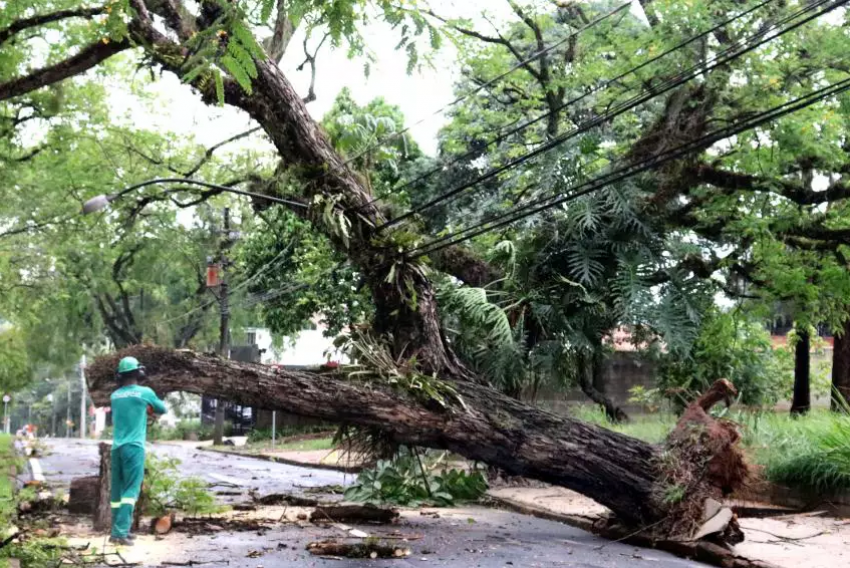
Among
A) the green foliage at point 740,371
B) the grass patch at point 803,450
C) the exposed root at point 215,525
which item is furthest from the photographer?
the green foliage at point 740,371

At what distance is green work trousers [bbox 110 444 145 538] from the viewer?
8773 mm

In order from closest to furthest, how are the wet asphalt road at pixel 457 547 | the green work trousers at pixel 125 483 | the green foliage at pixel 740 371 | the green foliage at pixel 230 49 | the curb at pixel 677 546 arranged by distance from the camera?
the green foliage at pixel 230 49, the wet asphalt road at pixel 457 547, the curb at pixel 677 546, the green work trousers at pixel 125 483, the green foliage at pixel 740 371

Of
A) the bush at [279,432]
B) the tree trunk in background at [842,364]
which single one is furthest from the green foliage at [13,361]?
the tree trunk in background at [842,364]

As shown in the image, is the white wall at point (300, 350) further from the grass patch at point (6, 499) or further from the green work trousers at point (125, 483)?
the green work trousers at point (125, 483)

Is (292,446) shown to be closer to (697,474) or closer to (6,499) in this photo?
(6,499)

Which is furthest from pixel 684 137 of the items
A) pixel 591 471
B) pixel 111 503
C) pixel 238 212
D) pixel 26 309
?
pixel 26 309

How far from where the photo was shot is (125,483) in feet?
29.8

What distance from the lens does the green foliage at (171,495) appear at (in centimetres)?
1014

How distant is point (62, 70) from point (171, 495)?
5.39 m

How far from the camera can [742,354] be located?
56.3 ft

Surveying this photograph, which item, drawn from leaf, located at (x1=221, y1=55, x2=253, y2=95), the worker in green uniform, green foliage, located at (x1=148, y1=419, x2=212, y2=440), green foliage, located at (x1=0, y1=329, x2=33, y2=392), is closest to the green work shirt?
the worker in green uniform

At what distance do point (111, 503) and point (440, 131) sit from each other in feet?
53.0

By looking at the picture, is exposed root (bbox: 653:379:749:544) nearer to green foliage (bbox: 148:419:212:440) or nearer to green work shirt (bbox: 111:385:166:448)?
green work shirt (bbox: 111:385:166:448)

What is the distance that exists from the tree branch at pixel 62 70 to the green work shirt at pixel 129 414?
3.95 metres
